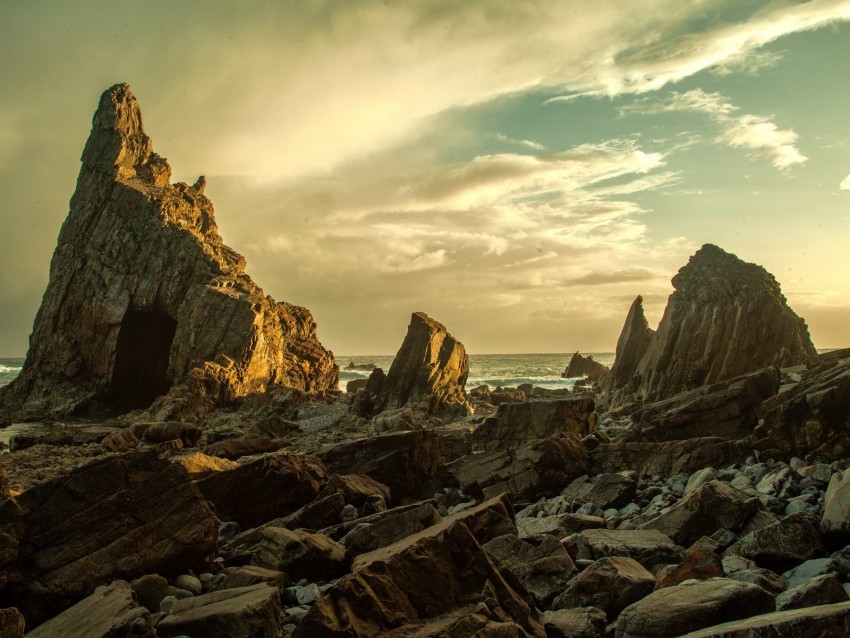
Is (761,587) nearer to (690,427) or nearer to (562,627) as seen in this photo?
(562,627)

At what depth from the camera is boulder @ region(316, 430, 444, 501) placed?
37.3ft

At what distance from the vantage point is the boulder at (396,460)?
37.3 ft

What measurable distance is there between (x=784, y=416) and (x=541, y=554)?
18.2 feet

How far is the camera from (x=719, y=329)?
22.9m

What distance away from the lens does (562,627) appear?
484cm

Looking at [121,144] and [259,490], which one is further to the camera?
[121,144]

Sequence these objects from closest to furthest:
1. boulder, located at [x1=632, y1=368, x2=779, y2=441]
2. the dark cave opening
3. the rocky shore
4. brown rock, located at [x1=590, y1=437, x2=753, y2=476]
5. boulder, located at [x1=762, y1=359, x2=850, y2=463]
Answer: the rocky shore < boulder, located at [x1=762, y1=359, x2=850, y2=463] < brown rock, located at [x1=590, y1=437, x2=753, y2=476] < boulder, located at [x1=632, y1=368, x2=779, y2=441] < the dark cave opening

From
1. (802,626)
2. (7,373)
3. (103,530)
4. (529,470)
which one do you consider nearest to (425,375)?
(529,470)

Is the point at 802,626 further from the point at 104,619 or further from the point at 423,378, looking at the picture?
the point at 423,378

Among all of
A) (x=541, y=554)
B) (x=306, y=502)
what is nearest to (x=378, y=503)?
(x=306, y=502)

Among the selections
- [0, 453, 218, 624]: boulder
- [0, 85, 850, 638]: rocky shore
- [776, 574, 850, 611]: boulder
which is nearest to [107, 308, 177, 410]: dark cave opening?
[0, 85, 850, 638]: rocky shore

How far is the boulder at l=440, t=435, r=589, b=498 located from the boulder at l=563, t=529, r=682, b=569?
3.39 metres

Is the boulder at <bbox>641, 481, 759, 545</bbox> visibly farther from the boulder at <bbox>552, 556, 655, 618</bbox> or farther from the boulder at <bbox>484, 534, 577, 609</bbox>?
the boulder at <bbox>484, 534, 577, 609</bbox>

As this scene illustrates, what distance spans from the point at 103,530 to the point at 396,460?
5706 millimetres
